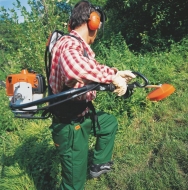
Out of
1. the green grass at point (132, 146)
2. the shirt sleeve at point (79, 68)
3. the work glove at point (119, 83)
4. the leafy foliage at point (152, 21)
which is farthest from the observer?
the leafy foliage at point (152, 21)

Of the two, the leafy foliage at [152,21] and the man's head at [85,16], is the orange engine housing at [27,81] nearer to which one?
the man's head at [85,16]

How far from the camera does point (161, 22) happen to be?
22.0 ft

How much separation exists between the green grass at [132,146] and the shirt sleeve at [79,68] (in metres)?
1.41

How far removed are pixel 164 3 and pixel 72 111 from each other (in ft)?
16.4

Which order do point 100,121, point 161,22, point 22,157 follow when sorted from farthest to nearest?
point 161,22 < point 22,157 < point 100,121

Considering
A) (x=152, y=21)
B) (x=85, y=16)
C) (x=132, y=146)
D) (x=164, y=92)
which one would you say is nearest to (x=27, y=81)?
(x=85, y=16)

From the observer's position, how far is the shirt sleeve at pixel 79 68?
1.85 m

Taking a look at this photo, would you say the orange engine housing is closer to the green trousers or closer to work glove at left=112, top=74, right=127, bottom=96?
the green trousers

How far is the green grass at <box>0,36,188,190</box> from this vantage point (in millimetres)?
2832

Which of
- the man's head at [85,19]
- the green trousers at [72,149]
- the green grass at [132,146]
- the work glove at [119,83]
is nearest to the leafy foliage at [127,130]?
the green grass at [132,146]

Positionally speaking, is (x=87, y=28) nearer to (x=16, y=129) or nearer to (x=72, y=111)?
(x=72, y=111)

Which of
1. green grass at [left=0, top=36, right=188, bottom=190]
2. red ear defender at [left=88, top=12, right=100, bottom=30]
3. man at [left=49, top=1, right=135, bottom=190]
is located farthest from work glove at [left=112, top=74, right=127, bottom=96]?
green grass at [left=0, top=36, right=188, bottom=190]

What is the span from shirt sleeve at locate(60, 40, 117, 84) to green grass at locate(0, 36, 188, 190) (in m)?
1.41

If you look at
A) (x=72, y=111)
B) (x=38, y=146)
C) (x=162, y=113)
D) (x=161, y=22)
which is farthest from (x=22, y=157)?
(x=161, y=22)
